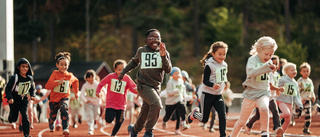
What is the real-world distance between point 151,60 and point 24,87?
12.6 ft

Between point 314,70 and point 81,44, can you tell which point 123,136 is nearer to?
point 314,70

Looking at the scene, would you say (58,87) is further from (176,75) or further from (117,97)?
(176,75)

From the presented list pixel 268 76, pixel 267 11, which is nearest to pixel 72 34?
pixel 267 11

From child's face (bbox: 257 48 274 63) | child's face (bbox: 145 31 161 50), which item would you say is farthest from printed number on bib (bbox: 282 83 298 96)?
child's face (bbox: 145 31 161 50)

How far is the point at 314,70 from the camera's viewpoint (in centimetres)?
5612

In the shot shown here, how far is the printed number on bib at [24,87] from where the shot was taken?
11.8 metres

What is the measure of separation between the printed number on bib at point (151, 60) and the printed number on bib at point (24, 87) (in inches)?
144

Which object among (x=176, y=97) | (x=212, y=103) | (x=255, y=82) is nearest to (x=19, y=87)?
(x=212, y=103)

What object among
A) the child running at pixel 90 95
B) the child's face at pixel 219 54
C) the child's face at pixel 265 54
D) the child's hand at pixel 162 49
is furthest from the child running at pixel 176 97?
the child's hand at pixel 162 49

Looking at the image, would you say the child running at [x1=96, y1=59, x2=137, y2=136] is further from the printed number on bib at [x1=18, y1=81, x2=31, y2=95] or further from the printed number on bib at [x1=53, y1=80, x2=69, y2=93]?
the printed number on bib at [x1=18, y1=81, x2=31, y2=95]

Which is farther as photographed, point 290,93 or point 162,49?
point 290,93

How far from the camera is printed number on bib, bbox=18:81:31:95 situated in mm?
11805

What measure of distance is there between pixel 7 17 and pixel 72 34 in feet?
151

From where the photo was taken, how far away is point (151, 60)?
9.48 meters
